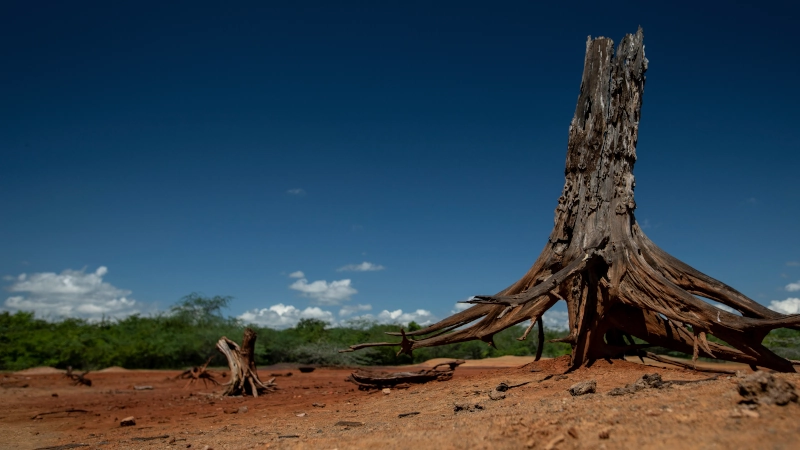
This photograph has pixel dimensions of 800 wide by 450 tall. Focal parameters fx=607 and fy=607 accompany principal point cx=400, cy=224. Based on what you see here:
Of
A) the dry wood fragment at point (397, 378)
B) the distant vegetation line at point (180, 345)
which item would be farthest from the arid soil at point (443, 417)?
the distant vegetation line at point (180, 345)

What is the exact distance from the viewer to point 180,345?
2362cm

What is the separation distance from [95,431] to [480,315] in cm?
574

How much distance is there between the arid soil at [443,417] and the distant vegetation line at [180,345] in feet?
30.6

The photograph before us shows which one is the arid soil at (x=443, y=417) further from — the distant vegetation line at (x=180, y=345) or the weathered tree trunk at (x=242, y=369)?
the distant vegetation line at (x=180, y=345)

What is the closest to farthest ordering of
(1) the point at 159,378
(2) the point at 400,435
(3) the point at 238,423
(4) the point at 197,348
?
(2) the point at 400,435
(3) the point at 238,423
(1) the point at 159,378
(4) the point at 197,348

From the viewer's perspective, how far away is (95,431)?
829cm

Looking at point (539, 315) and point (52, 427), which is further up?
point (539, 315)

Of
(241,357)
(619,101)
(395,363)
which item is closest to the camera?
(619,101)

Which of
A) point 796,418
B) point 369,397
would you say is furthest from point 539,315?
point 796,418

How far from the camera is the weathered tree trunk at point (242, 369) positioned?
12.0 m

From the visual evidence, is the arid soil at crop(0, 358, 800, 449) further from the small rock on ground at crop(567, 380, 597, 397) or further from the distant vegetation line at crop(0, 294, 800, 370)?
the distant vegetation line at crop(0, 294, 800, 370)

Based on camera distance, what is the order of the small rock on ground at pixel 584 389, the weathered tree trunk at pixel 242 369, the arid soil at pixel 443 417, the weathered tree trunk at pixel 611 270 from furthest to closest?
the weathered tree trunk at pixel 242 369, the weathered tree trunk at pixel 611 270, the small rock on ground at pixel 584 389, the arid soil at pixel 443 417

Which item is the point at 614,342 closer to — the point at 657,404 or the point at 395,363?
the point at 657,404

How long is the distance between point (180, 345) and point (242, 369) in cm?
1296
